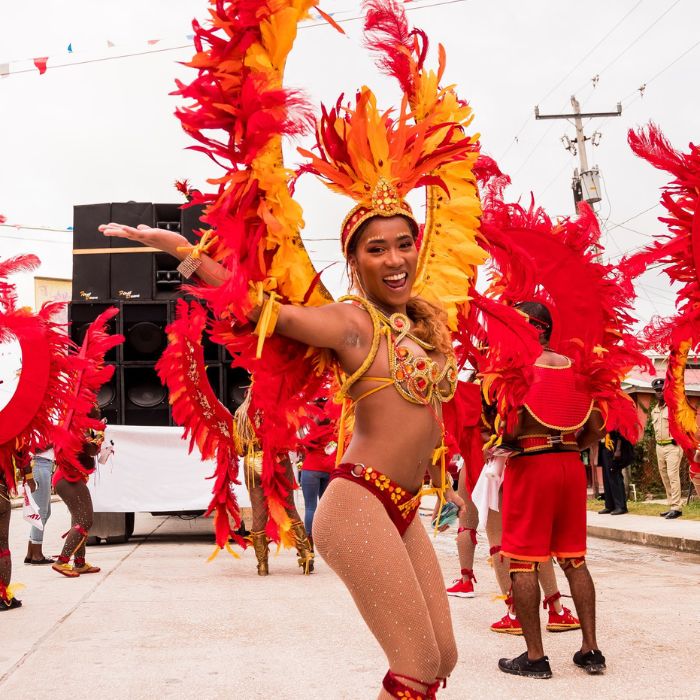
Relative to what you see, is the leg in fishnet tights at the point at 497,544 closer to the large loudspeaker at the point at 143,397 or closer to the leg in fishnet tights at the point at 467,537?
the leg in fishnet tights at the point at 467,537

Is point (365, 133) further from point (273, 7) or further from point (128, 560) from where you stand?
point (128, 560)

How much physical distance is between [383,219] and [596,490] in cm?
1835

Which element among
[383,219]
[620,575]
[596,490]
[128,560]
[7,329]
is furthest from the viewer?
[596,490]

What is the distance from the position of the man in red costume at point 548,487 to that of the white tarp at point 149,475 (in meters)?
7.71

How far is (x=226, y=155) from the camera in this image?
3.38 m

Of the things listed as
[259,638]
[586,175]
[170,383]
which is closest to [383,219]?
[170,383]

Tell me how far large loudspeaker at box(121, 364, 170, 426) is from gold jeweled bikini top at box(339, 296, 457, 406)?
11233 millimetres

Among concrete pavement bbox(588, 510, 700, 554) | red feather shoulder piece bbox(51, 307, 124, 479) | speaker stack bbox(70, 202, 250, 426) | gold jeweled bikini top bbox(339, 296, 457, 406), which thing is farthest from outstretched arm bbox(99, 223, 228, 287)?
speaker stack bbox(70, 202, 250, 426)

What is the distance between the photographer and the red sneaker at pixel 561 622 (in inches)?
250

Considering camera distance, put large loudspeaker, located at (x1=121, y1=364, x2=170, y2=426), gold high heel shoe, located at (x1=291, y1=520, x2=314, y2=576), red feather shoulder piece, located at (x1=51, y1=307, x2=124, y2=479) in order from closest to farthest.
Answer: red feather shoulder piece, located at (x1=51, y1=307, x2=124, y2=479) → gold high heel shoe, located at (x1=291, y1=520, x2=314, y2=576) → large loudspeaker, located at (x1=121, y1=364, x2=170, y2=426)

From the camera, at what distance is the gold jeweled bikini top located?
3.33 m

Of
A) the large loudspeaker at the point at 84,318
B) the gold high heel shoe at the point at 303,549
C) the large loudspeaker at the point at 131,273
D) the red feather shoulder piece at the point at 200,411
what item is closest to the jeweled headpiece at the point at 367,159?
the red feather shoulder piece at the point at 200,411

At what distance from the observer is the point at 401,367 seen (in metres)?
3.35

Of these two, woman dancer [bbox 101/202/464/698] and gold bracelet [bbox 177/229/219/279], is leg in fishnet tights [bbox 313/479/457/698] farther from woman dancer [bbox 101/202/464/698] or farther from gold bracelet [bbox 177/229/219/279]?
gold bracelet [bbox 177/229/219/279]
